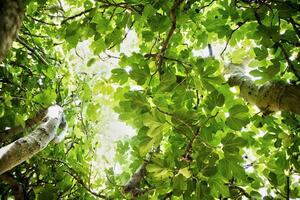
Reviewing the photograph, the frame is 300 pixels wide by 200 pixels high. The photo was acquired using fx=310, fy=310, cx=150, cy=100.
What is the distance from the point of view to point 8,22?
853 millimetres

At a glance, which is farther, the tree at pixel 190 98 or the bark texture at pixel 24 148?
the bark texture at pixel 24 148

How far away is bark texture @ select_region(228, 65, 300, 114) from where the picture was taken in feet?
6.52

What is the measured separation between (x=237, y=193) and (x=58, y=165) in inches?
76.5

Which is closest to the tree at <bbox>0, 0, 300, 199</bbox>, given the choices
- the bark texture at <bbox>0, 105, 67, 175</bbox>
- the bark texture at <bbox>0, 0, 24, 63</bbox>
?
the bark texture at <bbox>0, 0, 24, 63</bbox>

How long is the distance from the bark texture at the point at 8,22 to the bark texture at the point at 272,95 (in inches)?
66.5

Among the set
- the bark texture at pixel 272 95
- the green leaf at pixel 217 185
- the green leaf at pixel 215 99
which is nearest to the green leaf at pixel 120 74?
the green leaf at pixel 215 99

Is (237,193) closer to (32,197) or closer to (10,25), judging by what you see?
(10,25)

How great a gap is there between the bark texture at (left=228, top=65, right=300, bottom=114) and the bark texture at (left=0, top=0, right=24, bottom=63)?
1.69m

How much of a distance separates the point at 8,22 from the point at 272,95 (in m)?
1.80

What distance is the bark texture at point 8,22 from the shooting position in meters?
0.83

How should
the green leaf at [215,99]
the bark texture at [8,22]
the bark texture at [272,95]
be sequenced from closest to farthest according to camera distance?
1. the bark texture at [8,22]
2. the green leaf at [215,99]
3. the bark texture at [272,95]

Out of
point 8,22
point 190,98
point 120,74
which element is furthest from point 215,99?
point 8,22

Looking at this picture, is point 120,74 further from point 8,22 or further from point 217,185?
point 8,22

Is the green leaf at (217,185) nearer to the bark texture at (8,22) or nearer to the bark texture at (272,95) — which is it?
the bark texture at (272,95)
